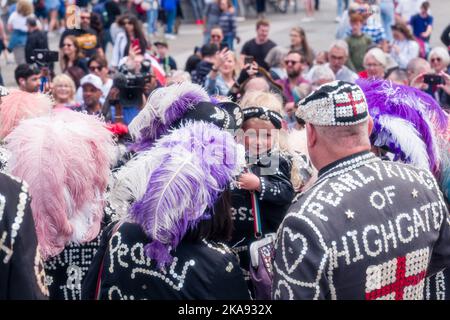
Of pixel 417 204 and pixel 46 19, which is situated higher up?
pixel 417 204

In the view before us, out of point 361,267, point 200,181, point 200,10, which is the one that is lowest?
point 200,10

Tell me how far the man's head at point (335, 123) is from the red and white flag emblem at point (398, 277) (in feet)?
1.42

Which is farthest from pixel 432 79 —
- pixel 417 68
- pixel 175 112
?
pixel 175 112

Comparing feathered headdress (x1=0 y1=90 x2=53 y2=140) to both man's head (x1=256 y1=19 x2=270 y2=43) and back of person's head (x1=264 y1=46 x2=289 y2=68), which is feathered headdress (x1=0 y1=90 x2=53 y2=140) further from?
man's head (x1=256 y1=19 x2=270 y2=43)

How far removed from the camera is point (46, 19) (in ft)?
61.4

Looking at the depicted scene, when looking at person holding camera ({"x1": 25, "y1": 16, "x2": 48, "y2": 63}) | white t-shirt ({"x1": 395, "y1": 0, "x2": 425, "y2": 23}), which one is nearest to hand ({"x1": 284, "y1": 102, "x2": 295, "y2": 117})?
person holding camera ({"x1": 25, "y1": 16, "x2": 48, "y2": 63})

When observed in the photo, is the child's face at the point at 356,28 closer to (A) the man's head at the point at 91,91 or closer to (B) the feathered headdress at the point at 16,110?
(A) the man's head at the point at 91,91

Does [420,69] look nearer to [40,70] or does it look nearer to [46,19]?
[40,70]

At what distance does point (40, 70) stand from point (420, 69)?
4063mm

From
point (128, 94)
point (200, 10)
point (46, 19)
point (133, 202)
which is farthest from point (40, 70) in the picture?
point (200, 10)

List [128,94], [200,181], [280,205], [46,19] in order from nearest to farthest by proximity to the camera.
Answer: [200,181], [280,205], [128,94], [46,19]

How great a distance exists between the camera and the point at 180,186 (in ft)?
10.4

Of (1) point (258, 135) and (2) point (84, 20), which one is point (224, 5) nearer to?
(2) point (84, 20)

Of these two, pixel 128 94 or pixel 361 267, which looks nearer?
pixel 361 267
